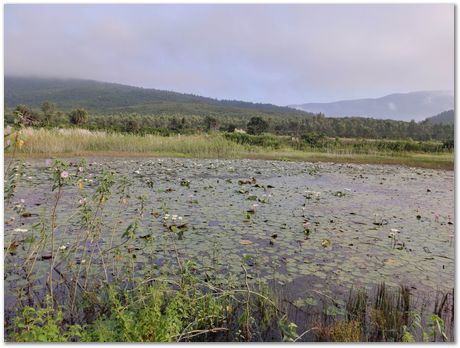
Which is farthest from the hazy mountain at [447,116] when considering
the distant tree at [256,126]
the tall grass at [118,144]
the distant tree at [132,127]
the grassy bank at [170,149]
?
the distant tree at [256,126]

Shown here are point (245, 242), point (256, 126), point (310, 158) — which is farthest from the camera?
point (256, 126)

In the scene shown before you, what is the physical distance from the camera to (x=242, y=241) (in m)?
4.70

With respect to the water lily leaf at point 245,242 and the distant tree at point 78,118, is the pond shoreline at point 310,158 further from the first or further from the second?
the distant tree at point 78,118

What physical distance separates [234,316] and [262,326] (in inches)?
Answer: 9.6

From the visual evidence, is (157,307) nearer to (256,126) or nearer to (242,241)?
(242,241)

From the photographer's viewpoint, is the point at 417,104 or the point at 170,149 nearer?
the point at 417,104

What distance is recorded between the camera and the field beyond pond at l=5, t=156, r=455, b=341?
10.6 feet

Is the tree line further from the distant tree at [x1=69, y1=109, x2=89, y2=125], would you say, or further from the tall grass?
the tall grass

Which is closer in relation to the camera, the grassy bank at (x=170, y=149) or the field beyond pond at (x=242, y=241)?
the field beyond pond at (x=242, y=241)

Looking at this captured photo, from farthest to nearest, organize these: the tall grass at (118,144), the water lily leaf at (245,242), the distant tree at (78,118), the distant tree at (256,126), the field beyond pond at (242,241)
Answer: the distant tree at (256,126)
the distant tree at (78,118)
the tall grass at (118,144)
the water lily leaf at (245,242)
the field beyond pond at (242,241)

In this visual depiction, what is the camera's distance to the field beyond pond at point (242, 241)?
323 cm

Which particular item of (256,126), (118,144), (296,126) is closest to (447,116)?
(118,144)

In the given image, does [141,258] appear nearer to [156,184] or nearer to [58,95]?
[156,184]

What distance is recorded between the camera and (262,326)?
9.25ft
